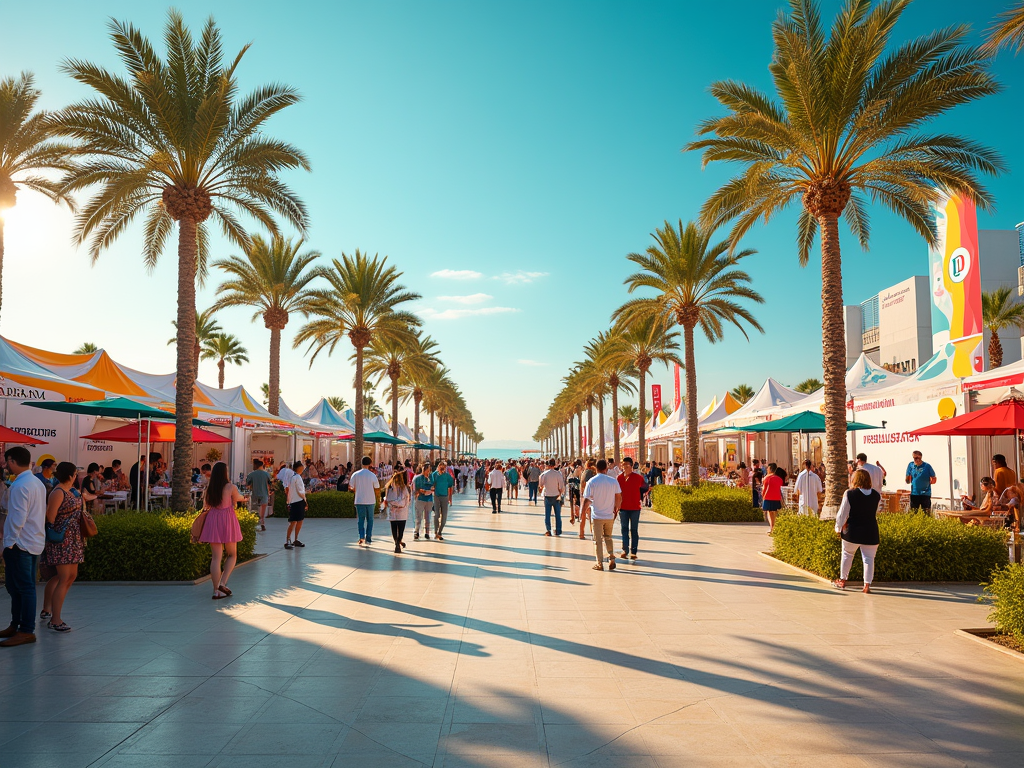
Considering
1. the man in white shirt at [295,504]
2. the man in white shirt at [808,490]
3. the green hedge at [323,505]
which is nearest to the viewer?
the man in white shirt at [295,504]

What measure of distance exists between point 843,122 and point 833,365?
4.32 m

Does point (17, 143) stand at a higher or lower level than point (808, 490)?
higher

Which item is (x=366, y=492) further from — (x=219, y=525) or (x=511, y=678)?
(x=511, y=678)

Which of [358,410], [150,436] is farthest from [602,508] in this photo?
[358,410]

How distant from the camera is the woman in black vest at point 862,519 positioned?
880 centimetres

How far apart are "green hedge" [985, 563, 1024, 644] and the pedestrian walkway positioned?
0.43 metres

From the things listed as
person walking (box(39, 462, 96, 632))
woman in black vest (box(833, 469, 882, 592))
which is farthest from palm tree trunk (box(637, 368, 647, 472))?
person walking (box(39, 462, 96, 632))

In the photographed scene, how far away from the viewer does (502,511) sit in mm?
24672

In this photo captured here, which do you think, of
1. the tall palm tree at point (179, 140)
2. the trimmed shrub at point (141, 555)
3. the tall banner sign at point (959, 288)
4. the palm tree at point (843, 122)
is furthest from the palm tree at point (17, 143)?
the tall banner sign at point (959, 288)

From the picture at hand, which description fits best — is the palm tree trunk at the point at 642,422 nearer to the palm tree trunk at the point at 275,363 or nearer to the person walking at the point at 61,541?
the palm tree trunk at the point at 275,363

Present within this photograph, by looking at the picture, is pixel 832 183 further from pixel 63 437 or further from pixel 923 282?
pixel 923 282

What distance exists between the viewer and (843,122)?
40.1ft

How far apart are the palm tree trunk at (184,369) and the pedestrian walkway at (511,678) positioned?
3.38 m

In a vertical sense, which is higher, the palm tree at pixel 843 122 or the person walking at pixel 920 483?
the palm tree at pixel 843 122
